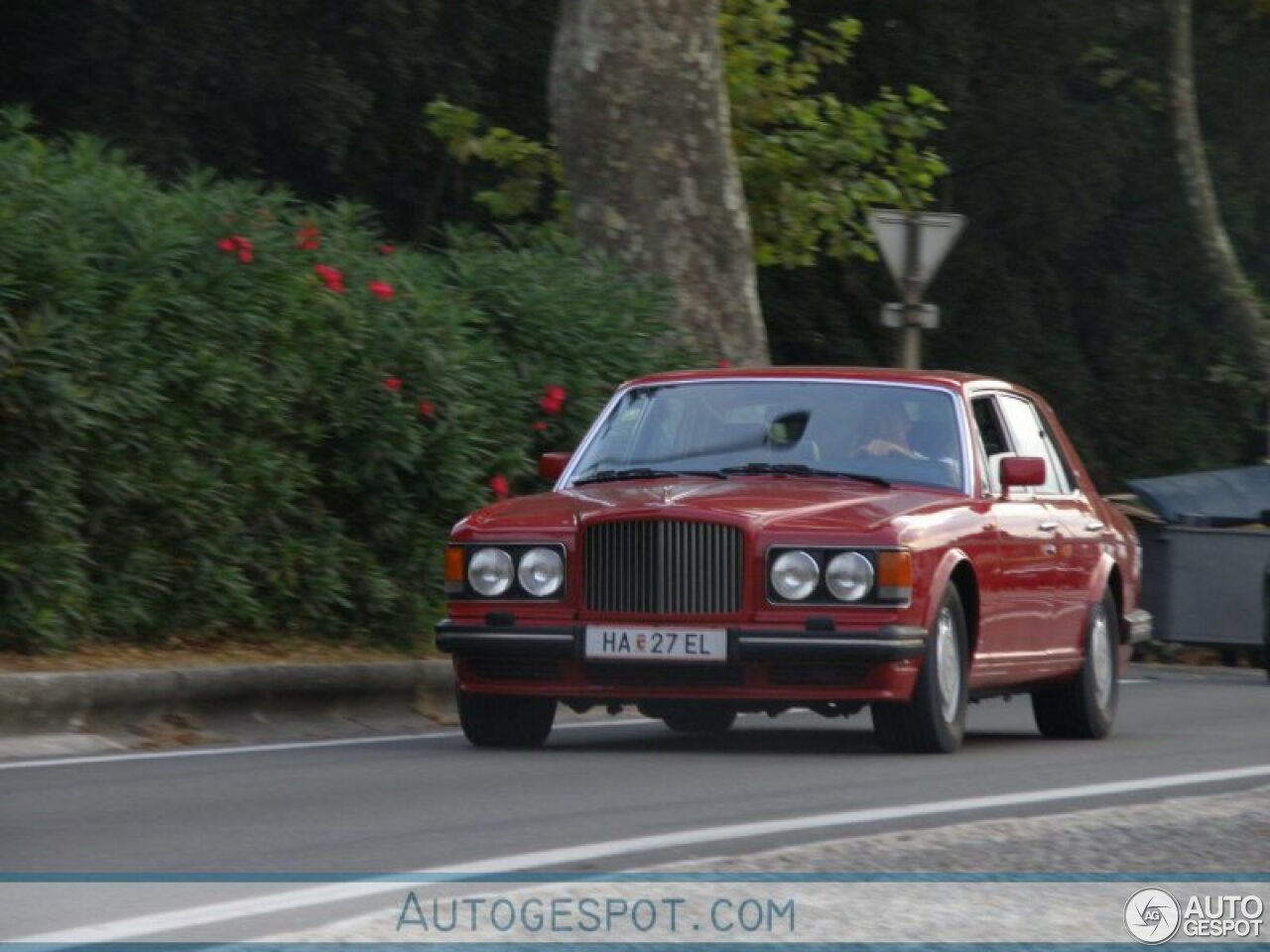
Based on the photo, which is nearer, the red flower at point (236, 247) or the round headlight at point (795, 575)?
the round headlight at point (795, 575)

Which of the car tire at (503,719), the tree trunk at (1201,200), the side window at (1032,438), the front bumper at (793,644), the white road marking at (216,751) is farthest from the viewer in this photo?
the tree trunk at (1201,200)

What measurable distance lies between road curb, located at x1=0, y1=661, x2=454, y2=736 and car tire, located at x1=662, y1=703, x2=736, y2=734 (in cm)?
131

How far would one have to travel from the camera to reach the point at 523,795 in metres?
9.38

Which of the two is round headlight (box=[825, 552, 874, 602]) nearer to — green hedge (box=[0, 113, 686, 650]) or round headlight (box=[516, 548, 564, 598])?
round headlight (box=[516, 548, 564, 598])

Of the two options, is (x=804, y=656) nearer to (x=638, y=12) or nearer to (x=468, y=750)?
(x=468, y=750)

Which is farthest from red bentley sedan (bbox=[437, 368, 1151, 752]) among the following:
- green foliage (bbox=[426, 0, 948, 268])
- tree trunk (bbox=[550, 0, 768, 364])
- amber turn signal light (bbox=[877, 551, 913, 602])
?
green foliage (bbox=[426, 0, 948, 268])

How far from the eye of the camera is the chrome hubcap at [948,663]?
36.9 feet

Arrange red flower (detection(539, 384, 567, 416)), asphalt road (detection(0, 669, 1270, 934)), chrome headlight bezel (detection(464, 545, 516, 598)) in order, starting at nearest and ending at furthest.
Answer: asphalt road (detection(0, 669, 1270, 934)) → chrome headlight bezel (detection(464, 545, 516, 598)) → red flower (detection(539, 384, 567, 416))

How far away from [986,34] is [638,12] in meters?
15.9

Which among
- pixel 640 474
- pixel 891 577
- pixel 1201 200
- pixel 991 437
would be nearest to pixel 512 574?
pixel 640 474

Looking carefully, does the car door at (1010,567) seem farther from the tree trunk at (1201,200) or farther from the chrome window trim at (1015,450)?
the tree trunk at (1201,200)

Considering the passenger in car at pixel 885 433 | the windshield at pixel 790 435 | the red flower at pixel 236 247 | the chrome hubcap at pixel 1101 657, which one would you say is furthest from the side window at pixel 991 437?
the red flower at pixel 236 247

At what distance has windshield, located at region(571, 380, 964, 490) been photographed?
11945 millimetres

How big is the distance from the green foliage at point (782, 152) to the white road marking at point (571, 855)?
11.5 meters
